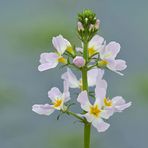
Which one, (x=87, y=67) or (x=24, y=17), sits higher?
(x=24, y=17)

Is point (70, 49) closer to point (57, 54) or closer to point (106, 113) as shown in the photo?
point (57, 54)

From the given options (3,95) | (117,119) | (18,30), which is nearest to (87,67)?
(3,95)

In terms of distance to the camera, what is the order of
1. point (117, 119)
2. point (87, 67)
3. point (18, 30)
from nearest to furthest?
point (87, 67)
point (117, 119)
point (18, 30)

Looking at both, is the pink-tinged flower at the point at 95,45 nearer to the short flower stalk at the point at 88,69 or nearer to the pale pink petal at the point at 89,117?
the short flower stalk at the point at 88,69

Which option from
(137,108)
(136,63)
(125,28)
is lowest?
(137,108)

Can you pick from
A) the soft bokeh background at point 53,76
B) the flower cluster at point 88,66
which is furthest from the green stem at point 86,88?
the soft bokeh background at point 53,76

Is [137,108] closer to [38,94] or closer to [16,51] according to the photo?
[38,94]

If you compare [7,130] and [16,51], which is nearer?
[7,130]

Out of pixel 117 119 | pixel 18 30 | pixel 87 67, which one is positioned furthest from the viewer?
pixel 18 30
